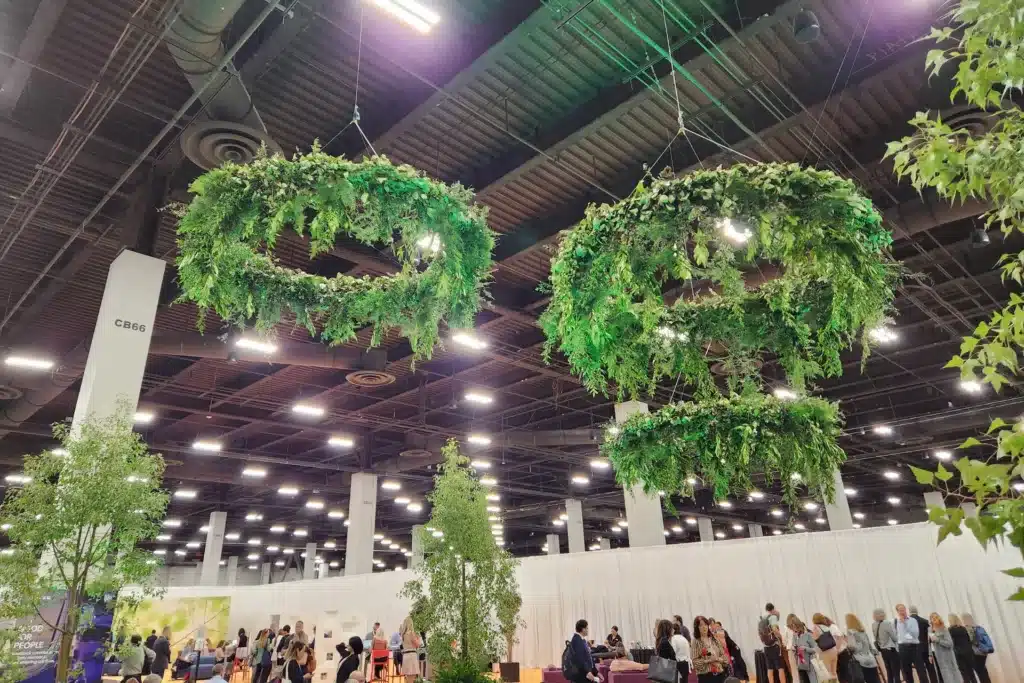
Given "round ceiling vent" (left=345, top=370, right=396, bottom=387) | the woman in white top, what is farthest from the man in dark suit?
"round ceiling vent" (left=345, top=370, right=396, bottom=387)

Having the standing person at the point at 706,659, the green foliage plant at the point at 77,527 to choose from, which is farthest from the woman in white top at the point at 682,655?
the green foliage plant at the point at 77,527

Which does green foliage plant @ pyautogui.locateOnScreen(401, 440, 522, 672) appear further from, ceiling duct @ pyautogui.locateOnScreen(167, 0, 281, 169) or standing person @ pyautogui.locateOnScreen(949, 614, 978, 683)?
standing person @ pyautogui.locateOnScreen(949, 614, 978, 683)

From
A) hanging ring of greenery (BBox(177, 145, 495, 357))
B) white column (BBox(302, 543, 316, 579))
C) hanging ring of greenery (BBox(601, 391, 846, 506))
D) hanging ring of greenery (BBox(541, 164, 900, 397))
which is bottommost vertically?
hanging ring of greenery (BBox(601, 391, 846, 506))

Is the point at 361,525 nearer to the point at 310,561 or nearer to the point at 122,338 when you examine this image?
the point at 122,338

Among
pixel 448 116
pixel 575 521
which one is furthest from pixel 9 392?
pixel 575 521

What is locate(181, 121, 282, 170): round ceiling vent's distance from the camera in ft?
21.5

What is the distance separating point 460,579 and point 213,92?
20.2 ft

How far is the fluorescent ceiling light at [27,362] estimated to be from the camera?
1195 cm

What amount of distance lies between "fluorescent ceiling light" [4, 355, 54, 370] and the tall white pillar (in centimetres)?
1556

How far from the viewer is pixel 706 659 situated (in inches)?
307

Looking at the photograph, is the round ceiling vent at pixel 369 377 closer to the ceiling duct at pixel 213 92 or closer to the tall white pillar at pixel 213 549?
the ceiling duct at pixel 213 92

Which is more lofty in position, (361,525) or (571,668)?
(361,525)

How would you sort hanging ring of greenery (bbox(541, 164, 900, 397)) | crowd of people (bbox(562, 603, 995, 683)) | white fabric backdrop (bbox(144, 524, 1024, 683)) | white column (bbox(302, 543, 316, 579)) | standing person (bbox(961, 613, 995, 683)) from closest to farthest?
1. hanging ring of greenery (bbox(541, 164, 900, 397))
2. crowd of people (bbox(562, 603, 995, 683))
3. standing person (bbox(961, 613, 995, 683))
4. white fabric backdrop (bbox(144, 524, 1024, 683))
5. white column (bbox(302, 543, 316, 579))

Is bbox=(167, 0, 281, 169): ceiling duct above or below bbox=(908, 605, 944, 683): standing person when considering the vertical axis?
above
